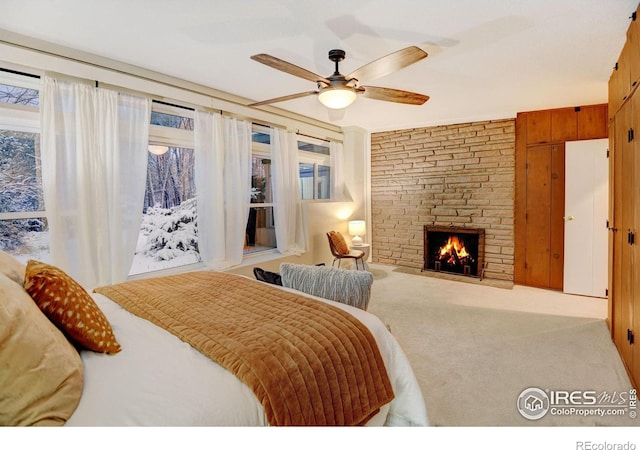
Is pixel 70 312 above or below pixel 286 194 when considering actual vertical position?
below

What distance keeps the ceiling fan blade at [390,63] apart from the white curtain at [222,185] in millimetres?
1864

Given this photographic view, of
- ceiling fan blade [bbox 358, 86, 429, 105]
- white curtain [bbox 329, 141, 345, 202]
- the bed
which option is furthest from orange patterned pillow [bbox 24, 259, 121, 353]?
white curtain [bbox 329, 141, 345, 202]

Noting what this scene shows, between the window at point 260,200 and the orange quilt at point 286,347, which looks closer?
the orange quilt at point 286,347

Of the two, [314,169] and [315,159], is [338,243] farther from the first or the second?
[315,159]

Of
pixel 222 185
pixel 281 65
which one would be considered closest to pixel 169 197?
pixel 222 185

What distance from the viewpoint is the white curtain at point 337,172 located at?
5709 mm

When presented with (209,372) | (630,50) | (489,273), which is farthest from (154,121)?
(489,273)

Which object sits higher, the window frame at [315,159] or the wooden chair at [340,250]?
the window frame at [315,159]

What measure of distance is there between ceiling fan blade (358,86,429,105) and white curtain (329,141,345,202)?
2.91 m

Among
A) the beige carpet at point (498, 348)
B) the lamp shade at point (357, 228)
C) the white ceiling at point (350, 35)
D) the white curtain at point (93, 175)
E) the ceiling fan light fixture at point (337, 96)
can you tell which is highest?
the white ceiling at point (350, 35)

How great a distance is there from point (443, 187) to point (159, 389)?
5.05 m

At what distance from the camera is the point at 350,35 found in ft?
8.07

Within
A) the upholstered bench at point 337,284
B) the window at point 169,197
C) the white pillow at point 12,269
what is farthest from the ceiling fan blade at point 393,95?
the white pillow at point 12,269

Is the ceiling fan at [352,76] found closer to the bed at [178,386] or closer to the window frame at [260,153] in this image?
the bed at [178,386]
